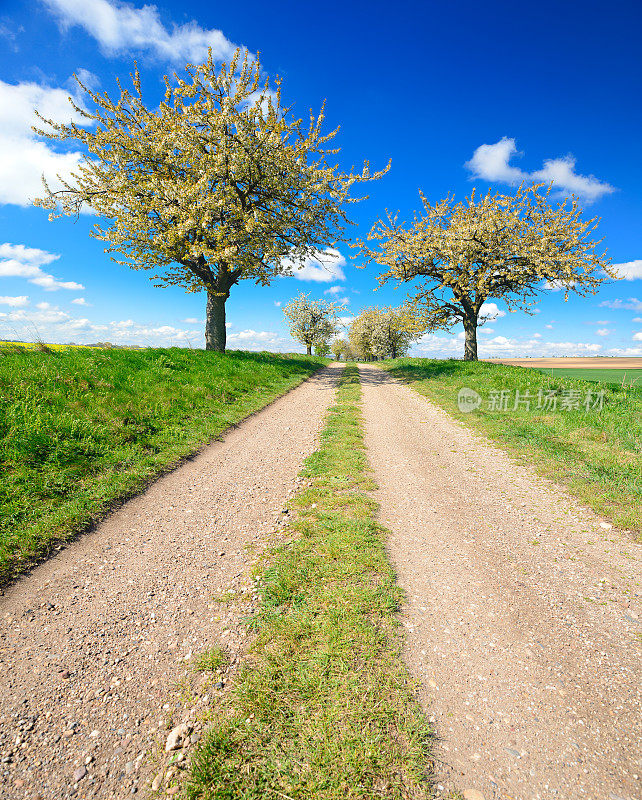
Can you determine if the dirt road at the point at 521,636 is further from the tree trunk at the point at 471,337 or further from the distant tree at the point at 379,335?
the distant tree at the point at 379,335

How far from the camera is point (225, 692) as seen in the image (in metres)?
3.25

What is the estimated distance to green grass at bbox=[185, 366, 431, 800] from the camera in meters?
2.58

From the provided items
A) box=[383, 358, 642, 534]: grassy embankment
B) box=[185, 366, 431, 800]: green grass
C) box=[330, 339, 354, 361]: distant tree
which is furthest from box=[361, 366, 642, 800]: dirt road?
box=[330, 339, 354, 361]: distant tree

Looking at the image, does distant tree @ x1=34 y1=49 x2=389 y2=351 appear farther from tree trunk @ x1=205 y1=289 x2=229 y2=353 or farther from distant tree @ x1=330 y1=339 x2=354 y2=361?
distant tree @ x1=330 y1=339 x2=354 y2=361

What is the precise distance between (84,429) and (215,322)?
1641cm

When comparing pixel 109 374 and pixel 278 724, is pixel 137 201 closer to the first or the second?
pixel 109 374

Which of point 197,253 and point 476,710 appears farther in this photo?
point 197,253

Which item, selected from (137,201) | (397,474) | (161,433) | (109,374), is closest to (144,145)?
(137,201)

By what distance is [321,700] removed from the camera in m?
3.09

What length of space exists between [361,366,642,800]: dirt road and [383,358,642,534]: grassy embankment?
756mm

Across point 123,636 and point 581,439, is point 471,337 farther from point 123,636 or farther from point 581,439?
point 123,636

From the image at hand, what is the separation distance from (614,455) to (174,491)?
10.6m

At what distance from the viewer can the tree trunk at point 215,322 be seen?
76.6ft

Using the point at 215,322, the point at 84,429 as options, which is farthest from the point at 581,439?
the point at 215,322
